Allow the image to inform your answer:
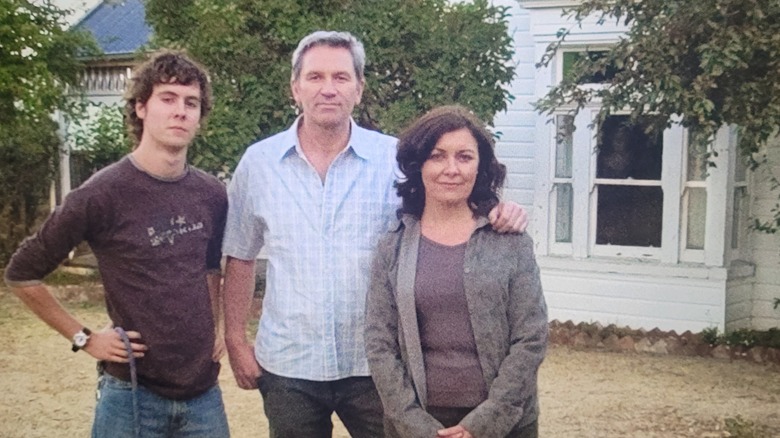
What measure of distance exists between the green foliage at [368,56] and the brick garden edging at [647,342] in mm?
2155

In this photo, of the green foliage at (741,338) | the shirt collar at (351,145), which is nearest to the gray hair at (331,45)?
the shirt collar at (351,145)

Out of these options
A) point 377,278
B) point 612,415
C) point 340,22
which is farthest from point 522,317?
point 340,22

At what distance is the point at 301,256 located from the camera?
9.73ft

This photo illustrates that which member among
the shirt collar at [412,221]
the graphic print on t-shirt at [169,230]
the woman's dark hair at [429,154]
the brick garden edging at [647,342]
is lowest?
the brick garden edging at [647,342]

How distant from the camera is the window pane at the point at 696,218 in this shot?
8430mm

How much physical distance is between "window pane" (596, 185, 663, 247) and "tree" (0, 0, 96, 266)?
601cm

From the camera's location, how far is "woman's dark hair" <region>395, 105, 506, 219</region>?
111 inches

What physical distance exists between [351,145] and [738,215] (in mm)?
6382

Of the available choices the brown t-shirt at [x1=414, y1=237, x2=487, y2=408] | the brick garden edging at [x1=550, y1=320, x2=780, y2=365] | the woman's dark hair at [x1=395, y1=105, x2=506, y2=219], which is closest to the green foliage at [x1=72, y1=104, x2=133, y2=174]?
the brick garden edging at [x1=550, y1=320, x2=780, y2=365]

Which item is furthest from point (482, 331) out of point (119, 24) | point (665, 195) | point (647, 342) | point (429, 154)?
point (119, 24)

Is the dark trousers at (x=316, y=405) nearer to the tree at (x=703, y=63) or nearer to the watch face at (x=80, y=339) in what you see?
the watch face at (x=80, y=339)

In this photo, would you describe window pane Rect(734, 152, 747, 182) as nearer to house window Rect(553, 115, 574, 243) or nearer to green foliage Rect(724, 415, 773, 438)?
house window Rect(553, 115, 574, 243)

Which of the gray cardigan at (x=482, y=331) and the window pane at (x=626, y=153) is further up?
the window pane at (x=626, y=153)

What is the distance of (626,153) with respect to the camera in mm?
8648
